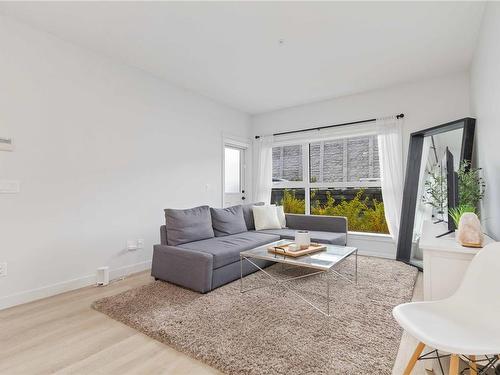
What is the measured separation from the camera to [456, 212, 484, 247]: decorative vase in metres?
1.65

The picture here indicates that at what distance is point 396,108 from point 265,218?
8.47 ft

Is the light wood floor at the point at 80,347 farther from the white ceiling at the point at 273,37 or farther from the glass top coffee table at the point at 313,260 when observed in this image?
the white ceiling at the point at 273,37

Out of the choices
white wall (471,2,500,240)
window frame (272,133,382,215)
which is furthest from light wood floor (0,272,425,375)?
window frame (272,133,382,215)

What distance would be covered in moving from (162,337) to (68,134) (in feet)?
7.45

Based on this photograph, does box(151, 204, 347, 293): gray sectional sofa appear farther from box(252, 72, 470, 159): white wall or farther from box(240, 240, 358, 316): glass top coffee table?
box(252, 72, 470, 159): white wall

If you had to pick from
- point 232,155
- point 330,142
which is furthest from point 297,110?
point 232,155

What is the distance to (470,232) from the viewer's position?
1.67m

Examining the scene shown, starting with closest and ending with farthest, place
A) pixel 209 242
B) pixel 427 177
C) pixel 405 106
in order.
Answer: pixel 209 242, pixel 427 177, pixel 405 106

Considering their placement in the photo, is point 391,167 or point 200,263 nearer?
point 200,263

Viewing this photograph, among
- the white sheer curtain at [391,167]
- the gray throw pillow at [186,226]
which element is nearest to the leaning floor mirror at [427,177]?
the white sheer curtain at [391,167]

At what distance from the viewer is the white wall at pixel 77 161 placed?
2.43 metres

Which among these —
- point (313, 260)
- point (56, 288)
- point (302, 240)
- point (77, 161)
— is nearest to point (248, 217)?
point (302, 240)

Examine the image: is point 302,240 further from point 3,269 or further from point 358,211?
point 3,269

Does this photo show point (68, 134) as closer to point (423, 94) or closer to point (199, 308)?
point (199, 308)
